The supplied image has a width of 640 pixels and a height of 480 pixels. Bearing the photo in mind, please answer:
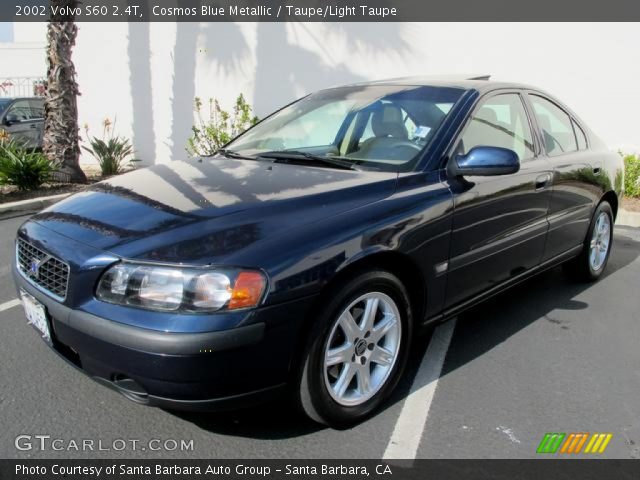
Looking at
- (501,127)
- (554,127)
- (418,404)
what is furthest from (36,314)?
(554,127)

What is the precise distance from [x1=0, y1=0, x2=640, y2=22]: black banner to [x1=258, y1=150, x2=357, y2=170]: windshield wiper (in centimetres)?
634

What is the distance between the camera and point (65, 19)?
345 inches

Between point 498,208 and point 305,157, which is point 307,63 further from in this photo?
point 498,208

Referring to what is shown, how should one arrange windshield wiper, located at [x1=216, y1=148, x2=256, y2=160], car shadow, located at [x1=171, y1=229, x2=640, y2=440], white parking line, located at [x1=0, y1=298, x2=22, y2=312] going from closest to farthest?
car shadow, located at [x1=171, y1=229, x2=640, y2=440] < windshield wiper, located at [x1=216, y1=148, x2=256, y2=160] < white parking line, located at [x1=0, y1=298, x2=22, y2=312]

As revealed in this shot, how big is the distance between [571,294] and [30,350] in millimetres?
3980

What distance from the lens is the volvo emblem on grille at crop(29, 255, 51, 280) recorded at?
2613 millimetres

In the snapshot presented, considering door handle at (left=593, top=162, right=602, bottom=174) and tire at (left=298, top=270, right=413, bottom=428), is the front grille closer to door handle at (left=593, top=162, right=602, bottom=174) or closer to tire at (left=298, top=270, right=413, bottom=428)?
tire at (left=298, top=270, right=413, bottom=428)

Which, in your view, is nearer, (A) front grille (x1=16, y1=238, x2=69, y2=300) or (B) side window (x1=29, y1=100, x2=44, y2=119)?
(A) front grille (x1=16, y1=238, x2=69, y2=300)

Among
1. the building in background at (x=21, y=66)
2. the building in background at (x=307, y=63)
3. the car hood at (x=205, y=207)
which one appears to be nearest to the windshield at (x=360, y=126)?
the car hood at (x=205, y=207)

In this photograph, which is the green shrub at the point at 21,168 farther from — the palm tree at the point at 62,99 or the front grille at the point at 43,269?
the front grille at the point at 43,269

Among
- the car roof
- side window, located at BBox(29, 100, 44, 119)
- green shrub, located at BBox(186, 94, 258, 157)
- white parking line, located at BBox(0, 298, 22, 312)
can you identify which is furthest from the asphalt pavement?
side window, located at BBox(29, 100, 44, 119)

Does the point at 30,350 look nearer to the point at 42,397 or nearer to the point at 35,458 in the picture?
the point at 42,397

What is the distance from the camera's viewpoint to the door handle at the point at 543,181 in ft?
12.3

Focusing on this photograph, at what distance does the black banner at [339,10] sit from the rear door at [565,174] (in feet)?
14.9
